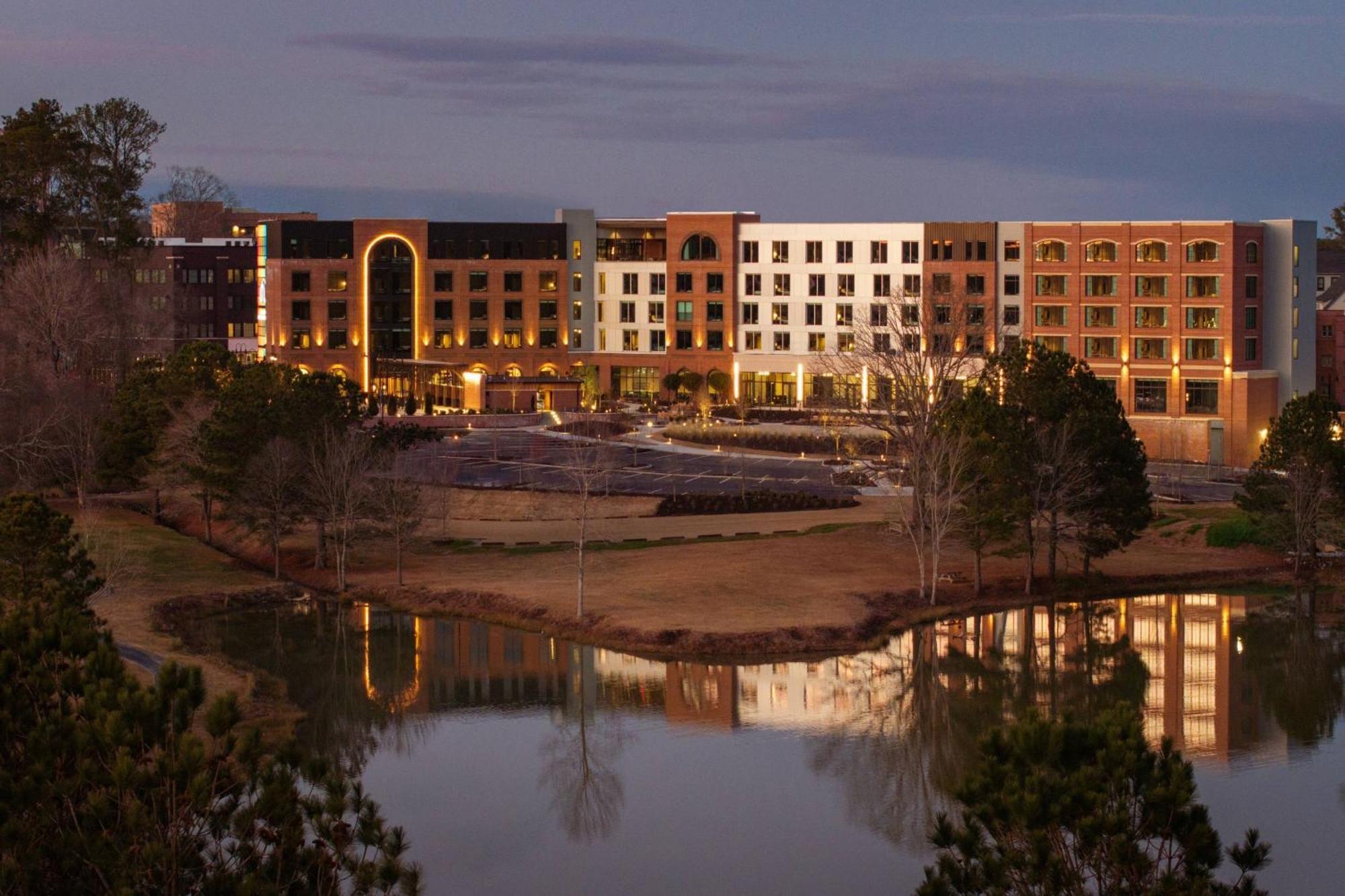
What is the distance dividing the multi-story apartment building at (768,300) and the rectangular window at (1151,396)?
0.11 metres

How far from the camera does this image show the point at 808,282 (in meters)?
→ 121

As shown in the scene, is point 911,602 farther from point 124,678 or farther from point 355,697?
point 124,678

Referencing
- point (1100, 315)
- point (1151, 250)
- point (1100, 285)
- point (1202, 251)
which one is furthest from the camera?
point (1100, 285)

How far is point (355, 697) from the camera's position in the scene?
143 feet

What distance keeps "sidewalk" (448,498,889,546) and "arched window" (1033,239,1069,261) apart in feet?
152

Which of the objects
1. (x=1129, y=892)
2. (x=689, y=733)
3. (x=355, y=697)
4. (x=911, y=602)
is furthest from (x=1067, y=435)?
(x=1129, y=892)

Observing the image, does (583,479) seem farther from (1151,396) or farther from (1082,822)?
(1151,396)

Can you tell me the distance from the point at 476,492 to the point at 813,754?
3960cm

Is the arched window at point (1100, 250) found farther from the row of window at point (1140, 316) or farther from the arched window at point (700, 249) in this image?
the arched window at point (700, 249)

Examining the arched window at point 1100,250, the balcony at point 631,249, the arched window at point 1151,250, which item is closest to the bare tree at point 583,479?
the balcony at point 631,249

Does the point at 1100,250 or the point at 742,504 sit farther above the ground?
the point at 1100,250

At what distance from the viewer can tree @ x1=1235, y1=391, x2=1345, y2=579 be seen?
58.8 meters

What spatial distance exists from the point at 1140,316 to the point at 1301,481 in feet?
174

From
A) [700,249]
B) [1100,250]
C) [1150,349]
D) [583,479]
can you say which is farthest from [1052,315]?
[583,479]
